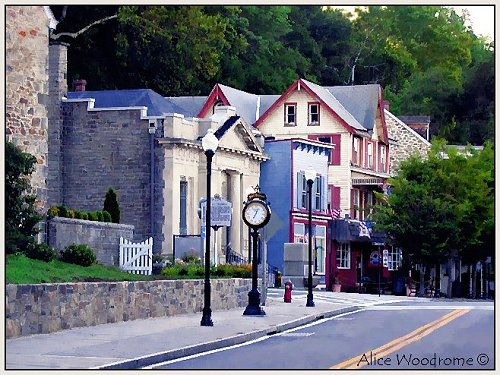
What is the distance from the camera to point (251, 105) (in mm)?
72250

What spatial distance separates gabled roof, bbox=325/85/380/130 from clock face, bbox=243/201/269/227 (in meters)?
38.8

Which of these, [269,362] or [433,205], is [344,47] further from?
[269,362]

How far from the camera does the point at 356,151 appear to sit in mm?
72500

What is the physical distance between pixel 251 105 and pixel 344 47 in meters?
21.3

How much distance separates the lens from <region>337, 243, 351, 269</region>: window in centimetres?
7019

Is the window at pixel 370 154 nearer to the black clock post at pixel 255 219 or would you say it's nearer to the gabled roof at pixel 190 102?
the gabled roof at pixel 190 102

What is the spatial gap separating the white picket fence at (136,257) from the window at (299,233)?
66.1ft

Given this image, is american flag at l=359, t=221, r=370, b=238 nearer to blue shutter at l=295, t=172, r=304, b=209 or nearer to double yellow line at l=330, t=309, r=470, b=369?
blue shutter at l=295, t=172, r=304, b=209

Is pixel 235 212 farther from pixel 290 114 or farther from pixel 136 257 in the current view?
pixel 136 257

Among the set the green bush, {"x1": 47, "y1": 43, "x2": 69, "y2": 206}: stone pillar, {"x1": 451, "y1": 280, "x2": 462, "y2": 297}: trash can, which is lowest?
{"x1": 451, "y1": 280, "x2": 462, "y2": 297}: trash can

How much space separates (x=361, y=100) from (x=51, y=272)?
43110mm

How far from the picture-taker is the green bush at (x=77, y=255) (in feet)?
119

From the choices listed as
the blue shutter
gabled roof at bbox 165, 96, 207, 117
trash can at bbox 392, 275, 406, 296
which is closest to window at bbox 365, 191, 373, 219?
trash can at bbox 392, 275, 406, 296

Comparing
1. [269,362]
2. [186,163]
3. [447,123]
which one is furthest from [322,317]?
[447,123]
